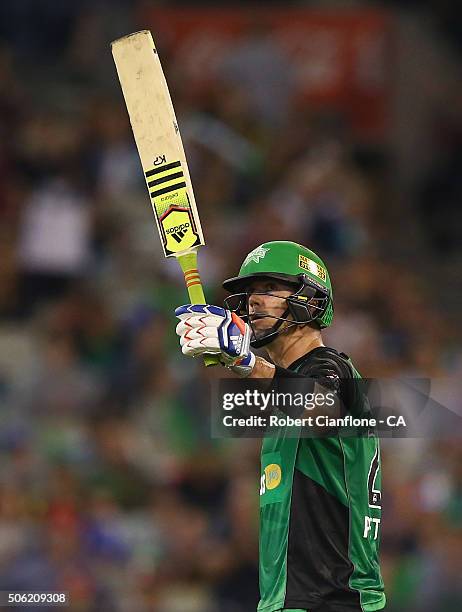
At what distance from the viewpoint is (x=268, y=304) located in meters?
4.23

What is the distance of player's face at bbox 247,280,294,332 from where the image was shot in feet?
13.8

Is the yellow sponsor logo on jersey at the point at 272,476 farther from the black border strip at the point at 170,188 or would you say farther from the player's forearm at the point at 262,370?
the black border strip at the point at 170,188

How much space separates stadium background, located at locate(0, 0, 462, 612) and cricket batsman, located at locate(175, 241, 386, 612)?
2618 mm

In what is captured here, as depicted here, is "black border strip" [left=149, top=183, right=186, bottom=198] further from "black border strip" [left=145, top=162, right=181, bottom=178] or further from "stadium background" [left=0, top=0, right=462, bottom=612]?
"stadium background" [left=0, top=0, right=462, bottom=612]

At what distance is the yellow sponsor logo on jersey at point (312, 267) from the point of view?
4297 millimetres

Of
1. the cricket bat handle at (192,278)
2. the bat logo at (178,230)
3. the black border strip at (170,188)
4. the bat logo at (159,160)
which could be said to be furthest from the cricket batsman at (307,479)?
the bat logo at (159,160)

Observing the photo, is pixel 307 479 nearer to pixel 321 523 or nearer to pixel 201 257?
pixel 321 523

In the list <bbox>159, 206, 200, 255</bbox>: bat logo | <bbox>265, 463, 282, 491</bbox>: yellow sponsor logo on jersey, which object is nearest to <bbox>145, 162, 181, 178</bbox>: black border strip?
<bbox>159, 206, 200, 255</bbox>: bat logo

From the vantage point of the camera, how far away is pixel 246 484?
722cm

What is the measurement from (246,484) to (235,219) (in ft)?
8.56

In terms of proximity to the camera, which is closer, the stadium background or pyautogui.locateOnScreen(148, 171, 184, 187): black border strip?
pyautogui.locateOnScreen(148, 171, 184, 187): black border strip

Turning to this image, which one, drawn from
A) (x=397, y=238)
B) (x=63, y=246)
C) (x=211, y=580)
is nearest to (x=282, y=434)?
(x=211, y=580)

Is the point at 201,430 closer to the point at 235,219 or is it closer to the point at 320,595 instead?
the point at 235,219

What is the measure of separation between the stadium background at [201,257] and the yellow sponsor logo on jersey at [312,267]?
2782mm
